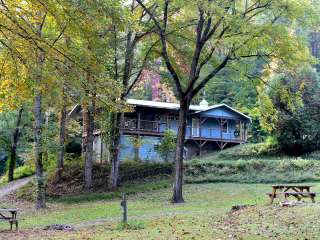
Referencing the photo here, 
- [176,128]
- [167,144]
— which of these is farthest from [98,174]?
[176,128]

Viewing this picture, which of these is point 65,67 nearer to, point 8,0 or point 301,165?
point 8,0

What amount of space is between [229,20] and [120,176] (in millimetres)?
15361

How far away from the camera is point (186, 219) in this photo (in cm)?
1430

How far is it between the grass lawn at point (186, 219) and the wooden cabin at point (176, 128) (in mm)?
14034

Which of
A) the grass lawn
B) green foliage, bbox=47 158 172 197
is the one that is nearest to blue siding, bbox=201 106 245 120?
green foliage, bbox=47 158 172 197

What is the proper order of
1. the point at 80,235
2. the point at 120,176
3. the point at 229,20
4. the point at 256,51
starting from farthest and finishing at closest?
the point at 120,176 → the point at 256,51 → the point at 229,20 → the point at 80,235

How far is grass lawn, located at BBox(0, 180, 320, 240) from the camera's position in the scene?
1091 cm

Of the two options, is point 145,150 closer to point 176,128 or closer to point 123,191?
point 176,128

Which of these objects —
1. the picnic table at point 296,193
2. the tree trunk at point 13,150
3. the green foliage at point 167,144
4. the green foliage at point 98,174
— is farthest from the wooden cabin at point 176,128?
the picnic table at point 296,193

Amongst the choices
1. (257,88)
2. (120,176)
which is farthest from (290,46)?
(120,176)

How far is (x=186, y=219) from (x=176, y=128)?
89.5 ft

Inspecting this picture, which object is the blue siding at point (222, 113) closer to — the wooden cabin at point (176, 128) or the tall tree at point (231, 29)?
the wooden cabin at point (176, 128)

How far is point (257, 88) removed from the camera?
22531 millimetres

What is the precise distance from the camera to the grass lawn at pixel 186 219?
1091 cm
